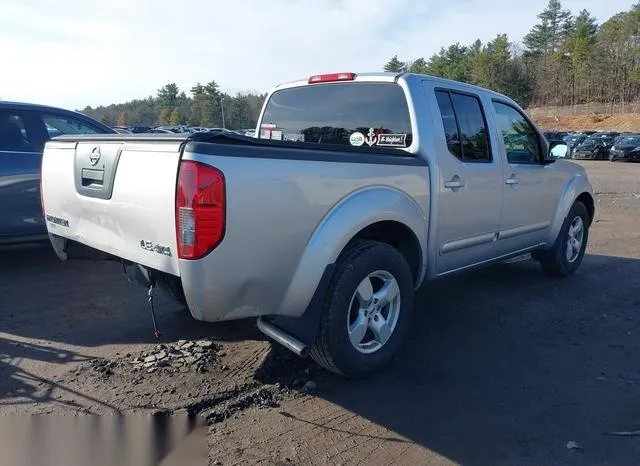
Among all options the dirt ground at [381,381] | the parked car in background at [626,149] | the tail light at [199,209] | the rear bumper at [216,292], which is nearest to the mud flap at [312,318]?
the rear bumper at [216,292]

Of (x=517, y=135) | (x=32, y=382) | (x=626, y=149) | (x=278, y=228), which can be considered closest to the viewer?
(x=278, y=228)

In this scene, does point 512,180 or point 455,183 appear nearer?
point 455,183

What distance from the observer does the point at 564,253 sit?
5992 mm

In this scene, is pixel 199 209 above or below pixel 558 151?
below

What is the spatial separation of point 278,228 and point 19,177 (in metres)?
4.16

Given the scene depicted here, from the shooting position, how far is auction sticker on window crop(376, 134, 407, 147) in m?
4.08

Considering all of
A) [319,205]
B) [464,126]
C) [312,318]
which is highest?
[464,126]

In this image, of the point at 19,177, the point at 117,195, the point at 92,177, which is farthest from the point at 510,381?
the point at 19,177

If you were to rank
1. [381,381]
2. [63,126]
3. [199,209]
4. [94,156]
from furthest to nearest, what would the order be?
1. [63,126]
2. [381,381]
3. [94,156]
4. [199,209]

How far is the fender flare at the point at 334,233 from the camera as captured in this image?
123 inches

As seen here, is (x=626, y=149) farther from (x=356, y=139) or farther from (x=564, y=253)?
(x=356, y=139)

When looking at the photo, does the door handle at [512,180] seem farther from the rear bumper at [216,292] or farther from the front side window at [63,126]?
the front side window at [63,126]

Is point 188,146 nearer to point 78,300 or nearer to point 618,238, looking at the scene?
point 78,300

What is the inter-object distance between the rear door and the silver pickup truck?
→ 7.54 ft
